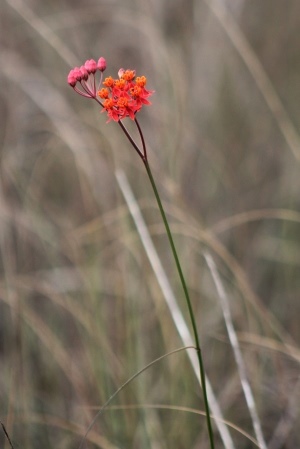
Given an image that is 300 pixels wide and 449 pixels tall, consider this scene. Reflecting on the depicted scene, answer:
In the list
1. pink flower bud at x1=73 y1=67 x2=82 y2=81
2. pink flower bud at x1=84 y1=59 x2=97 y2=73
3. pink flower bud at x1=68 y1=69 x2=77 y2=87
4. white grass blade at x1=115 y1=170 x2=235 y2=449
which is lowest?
white grass blade at x1=115 y1=170 x2=235 y2=449

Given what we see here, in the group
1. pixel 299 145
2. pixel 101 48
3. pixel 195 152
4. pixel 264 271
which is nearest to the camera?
pixel 299 145

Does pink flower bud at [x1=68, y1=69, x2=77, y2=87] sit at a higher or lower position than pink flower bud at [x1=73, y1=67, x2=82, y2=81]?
lower

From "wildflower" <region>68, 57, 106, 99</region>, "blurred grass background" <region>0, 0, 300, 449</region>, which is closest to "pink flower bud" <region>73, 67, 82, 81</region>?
"wildflower" <region>68, 57, 106, 99</region>

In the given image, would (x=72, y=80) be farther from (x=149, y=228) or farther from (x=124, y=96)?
(x=149, y=228)

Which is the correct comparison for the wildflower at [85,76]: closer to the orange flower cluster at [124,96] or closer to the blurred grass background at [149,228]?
the orange flower cluster at [124,96]

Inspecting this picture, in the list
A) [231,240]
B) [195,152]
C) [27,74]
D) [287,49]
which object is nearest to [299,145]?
[231,240]

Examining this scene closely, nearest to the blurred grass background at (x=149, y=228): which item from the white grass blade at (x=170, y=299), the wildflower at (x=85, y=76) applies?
the white grass blade at (x=170, y=299)

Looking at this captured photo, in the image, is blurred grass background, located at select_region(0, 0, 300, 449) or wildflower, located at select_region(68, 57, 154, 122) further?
blurred grass background, located at select_region(0, 0, 300, 449)

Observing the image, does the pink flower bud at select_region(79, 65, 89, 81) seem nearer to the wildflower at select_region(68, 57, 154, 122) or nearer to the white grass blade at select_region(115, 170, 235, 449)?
the wildflower at select_region(68, 57, 154, 122)

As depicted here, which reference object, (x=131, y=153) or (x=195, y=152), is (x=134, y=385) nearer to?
(x=131, y=153)
